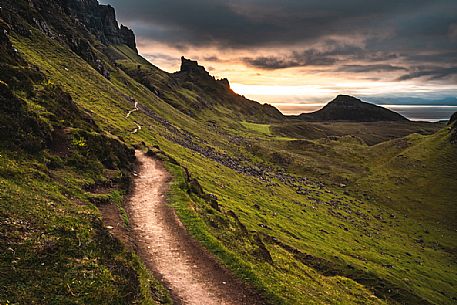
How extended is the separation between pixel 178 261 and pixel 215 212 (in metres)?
14.6

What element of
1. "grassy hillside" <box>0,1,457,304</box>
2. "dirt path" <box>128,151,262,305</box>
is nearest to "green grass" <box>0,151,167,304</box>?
"grassy hillside" <box>0,1,457,304</box>

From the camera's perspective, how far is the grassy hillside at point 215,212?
736 inches

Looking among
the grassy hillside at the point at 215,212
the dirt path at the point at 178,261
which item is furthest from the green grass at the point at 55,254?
the dirt path at the point at 178,261

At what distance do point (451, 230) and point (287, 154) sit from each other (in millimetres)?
89742

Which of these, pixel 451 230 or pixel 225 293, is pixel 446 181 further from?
pixel 225 293

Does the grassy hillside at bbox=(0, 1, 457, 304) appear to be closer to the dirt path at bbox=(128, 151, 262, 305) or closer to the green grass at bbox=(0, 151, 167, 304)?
the green grass at bbox=(0, 151, 167, 304)

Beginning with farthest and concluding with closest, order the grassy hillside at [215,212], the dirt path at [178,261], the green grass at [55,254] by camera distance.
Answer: the dirt path at [178,261] → the grassy hillside at [215,212] → the green grass at [55,254]

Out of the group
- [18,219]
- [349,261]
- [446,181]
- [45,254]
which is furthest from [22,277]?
[446,181]

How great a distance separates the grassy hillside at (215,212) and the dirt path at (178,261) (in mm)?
1284

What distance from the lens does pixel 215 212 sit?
39281 mm

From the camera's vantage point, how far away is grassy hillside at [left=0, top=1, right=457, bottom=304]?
1870 cm

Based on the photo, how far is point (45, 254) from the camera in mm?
17516

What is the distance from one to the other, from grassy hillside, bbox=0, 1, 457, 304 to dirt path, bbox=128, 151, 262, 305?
1284 mm

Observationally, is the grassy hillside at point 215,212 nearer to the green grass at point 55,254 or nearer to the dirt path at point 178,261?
the green grass at point 55,254
